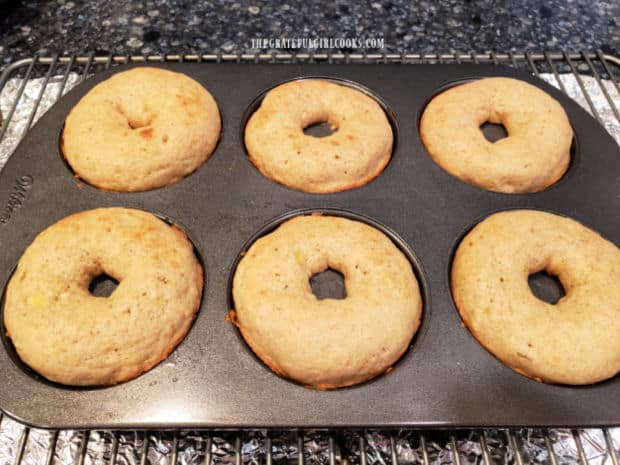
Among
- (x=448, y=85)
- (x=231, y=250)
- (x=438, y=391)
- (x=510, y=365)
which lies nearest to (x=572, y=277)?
(x=510, y=365)

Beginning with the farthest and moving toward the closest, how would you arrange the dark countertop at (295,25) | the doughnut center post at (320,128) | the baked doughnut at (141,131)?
the dark countertop at (295,25) → the doughnut center post at (320,128) → the baked doughnut at (141,131)

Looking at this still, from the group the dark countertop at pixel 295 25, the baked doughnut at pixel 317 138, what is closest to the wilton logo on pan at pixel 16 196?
the baked doughnut at pixel 317 138

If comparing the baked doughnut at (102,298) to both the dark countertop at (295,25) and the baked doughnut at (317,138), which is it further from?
the dark countertop at (295,25)

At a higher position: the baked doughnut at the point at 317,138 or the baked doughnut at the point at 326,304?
the baked doughnut at the point at 317,138

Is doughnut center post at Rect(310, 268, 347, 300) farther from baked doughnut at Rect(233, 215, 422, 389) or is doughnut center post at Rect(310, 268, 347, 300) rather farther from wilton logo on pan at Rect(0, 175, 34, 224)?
wilton logo on pan at Rect(0, 175, 34, 224)

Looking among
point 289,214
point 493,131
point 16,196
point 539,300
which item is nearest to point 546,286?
point 539,300

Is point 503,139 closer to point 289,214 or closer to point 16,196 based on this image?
point 289,214
